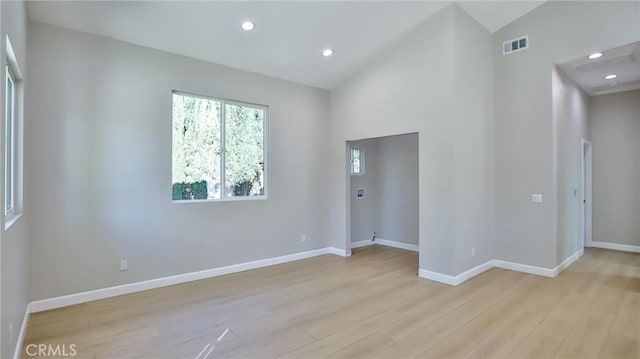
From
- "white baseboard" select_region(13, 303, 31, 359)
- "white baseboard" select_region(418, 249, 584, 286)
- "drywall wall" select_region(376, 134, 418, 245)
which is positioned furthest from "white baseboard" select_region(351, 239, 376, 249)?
"white baseboard" select_region(13, 303, 31, 359)

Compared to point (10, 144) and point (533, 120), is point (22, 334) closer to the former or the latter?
point (10, 144)

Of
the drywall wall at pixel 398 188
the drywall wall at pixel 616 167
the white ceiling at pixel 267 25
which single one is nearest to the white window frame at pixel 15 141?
the white ceiling at pixel 267 25

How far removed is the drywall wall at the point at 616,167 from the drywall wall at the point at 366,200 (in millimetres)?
4266

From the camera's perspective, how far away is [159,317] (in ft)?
10.5

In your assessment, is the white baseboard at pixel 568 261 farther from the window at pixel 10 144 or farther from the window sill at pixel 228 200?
the window at pixel 10 144

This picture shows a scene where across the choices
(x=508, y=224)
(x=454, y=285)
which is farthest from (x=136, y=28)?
(x=508, y=224)

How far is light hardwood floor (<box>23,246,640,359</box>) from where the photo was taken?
8.48 feet

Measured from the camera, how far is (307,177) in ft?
18.6

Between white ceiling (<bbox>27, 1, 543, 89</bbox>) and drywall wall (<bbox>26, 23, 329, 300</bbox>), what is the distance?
0.22 metres

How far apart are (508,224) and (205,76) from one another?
16.3ft

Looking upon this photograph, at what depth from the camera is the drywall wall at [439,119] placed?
4250 millimetres

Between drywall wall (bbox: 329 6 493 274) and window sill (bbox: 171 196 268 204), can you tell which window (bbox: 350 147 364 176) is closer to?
drywall wall (bbox: 329 6 493 274)

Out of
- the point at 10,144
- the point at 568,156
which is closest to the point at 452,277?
the point at 568,156

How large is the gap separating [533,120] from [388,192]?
286cm
